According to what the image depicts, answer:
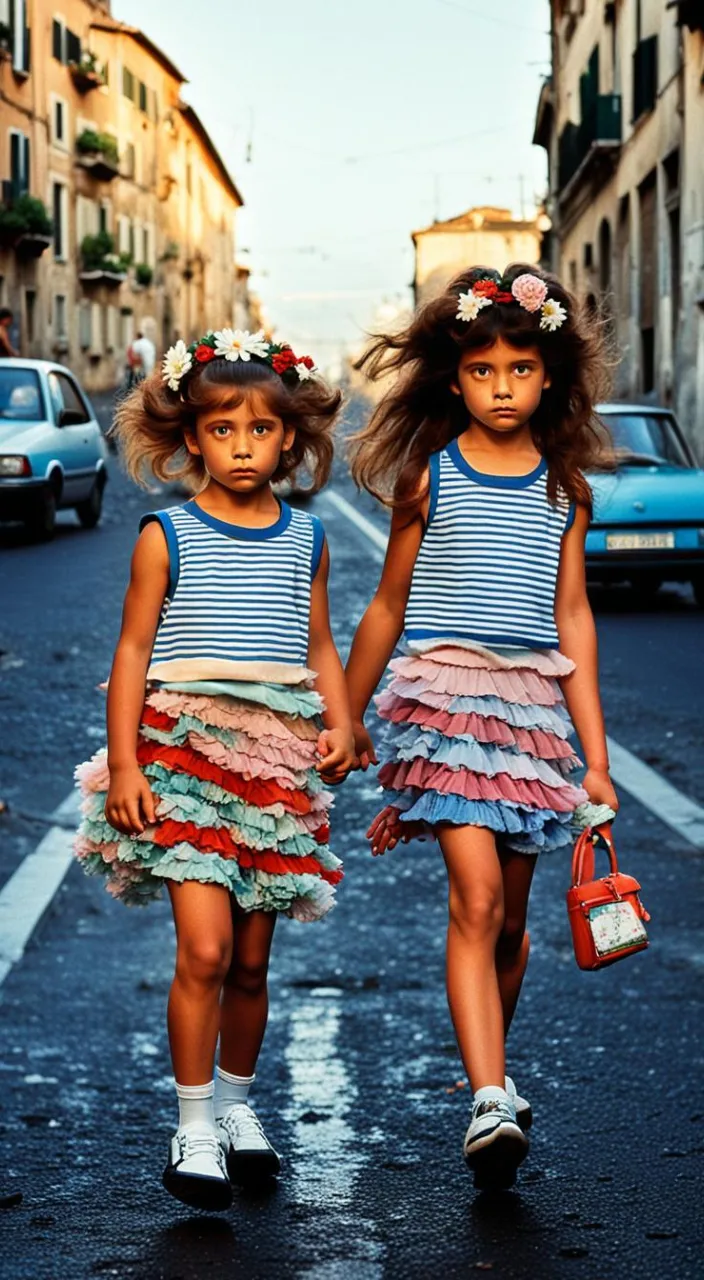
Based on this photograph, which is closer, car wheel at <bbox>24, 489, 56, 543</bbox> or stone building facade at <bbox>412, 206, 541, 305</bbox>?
car wheel at <bbox>24, 489, 56, 543</bbox>

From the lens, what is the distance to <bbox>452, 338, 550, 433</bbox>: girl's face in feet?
12.3

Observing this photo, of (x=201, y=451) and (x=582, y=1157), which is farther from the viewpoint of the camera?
(x=582, y=1157)

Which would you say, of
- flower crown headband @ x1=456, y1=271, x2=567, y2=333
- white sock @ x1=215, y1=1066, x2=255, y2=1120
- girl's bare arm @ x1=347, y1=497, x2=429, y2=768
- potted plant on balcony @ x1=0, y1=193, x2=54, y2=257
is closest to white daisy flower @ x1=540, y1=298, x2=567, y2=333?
flower crown headband @ x1=456, y1=271, x2=567, y2=333

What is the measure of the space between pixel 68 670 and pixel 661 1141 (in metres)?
8.40

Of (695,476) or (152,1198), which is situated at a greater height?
(695,476)

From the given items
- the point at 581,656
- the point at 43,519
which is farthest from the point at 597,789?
the point at 43,519

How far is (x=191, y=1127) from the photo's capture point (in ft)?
11.6

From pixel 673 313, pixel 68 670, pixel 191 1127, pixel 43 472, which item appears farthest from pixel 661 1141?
pixel 673 313

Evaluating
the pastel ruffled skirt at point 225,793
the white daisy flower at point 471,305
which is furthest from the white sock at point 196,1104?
the white daisy flower at point 471,305

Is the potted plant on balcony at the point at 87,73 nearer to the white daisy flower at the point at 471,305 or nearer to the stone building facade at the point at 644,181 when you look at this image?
the stone building facade at the point at 644,181

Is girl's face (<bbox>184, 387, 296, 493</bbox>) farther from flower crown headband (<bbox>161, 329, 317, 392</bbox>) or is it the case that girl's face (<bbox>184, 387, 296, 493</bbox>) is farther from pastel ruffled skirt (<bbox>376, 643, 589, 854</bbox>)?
pastel ruffled skirt (<bbox>376, 643, 589, 854</bbox>)

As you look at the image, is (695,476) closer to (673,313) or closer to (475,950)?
(475,950)

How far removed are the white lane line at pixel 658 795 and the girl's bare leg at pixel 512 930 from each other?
4135 millimetres

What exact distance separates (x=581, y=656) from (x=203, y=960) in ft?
3.04
